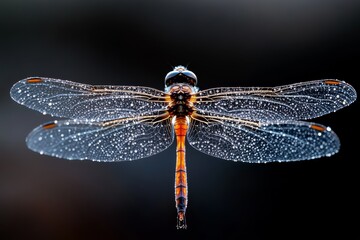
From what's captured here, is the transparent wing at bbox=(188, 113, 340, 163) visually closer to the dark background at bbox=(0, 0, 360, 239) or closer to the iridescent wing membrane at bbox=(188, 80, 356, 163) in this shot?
the iridescent wing membrane at bbox=(188, 80, 356, 163)

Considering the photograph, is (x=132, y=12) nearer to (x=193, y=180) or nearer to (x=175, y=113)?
(x=193, y=180)

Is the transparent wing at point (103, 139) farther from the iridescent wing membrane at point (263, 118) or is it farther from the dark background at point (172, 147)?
the dark background at point (172, 147)

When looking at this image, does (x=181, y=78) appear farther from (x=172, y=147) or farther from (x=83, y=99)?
(x=172, y=147)

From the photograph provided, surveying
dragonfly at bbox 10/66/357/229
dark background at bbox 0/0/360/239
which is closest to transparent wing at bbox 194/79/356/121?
dragonfly at bbox 10/66/357/229

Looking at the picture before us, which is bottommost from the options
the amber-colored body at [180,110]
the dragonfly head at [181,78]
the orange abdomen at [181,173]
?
the orange abdomen at [181,173]

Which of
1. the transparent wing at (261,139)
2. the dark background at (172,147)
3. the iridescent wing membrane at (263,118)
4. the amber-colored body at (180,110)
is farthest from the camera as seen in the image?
the dark background at (172,147)

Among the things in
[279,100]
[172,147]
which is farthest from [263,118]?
[172,147]

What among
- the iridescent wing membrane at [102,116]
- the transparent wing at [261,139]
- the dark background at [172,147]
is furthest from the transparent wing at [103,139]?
the dark background at [172,147]

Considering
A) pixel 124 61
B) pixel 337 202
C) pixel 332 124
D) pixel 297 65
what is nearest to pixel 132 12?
pixel 124 61
